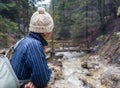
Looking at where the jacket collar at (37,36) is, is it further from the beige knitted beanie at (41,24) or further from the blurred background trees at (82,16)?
the blurred background trees at (82,16)

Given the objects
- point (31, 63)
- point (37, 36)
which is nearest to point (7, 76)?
point (31, 63)

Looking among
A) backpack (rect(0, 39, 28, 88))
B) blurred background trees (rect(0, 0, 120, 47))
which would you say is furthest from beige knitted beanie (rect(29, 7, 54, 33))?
blurred background trees (rect(0, 0, 120, 47))

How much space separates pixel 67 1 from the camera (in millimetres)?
37344

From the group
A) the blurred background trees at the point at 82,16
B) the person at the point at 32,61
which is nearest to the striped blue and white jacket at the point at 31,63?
the person at the point at 32,61

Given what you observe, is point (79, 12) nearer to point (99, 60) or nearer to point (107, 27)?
point (107, 27)

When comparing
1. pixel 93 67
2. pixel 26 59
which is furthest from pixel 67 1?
pixel 26 59

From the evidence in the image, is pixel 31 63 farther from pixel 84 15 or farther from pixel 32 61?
pixel 84 15

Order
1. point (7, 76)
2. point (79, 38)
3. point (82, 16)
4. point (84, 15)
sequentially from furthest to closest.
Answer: point (79, 38) → point (82, 16) → point (84, 15) → point (7, 76)

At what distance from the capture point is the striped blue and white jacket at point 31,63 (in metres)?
2.47

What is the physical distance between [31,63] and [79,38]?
30.3 meters

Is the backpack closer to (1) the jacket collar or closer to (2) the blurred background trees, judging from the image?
(1) the jacket collar

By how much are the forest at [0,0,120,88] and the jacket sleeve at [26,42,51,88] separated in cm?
918

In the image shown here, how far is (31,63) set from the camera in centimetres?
247

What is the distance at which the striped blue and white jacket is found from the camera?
2.47 metres
